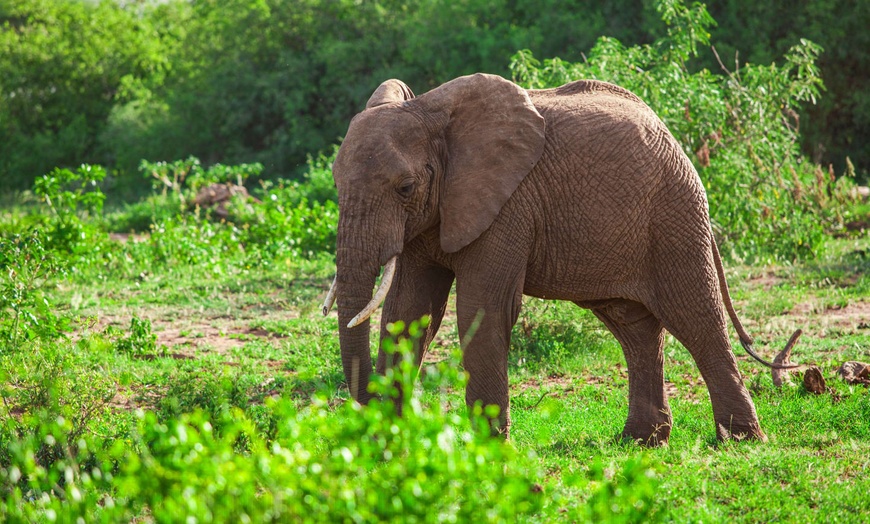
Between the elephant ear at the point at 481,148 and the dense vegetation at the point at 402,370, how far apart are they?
916 millimetres

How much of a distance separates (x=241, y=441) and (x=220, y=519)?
3212 millimetres

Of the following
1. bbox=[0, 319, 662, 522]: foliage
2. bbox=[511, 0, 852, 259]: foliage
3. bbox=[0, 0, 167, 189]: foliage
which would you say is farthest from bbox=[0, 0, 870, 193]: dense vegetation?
bbox=[0, 319, 662, 522]: foliage

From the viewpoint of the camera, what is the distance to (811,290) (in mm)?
10102

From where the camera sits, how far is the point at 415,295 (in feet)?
19.2

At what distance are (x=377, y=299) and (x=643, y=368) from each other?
197 centimetres

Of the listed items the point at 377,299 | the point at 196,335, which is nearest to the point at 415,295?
the point at 377,299

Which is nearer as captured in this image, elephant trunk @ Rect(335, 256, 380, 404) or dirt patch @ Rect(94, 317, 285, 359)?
elephant trunk @ Rect(335, 256, 380, 404)

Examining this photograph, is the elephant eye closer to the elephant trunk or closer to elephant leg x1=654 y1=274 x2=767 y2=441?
the elephant trunk

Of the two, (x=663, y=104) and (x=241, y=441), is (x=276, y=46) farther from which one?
(x=241, y=441)

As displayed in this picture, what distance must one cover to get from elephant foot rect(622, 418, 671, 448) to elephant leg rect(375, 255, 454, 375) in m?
1.34

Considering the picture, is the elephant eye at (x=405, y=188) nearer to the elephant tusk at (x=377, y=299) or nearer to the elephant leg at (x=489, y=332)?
the elephant tusk at (x=377, y=299)

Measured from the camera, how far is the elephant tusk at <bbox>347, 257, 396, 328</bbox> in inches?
199

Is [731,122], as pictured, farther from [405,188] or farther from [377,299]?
[377,299]

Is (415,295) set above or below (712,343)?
above
